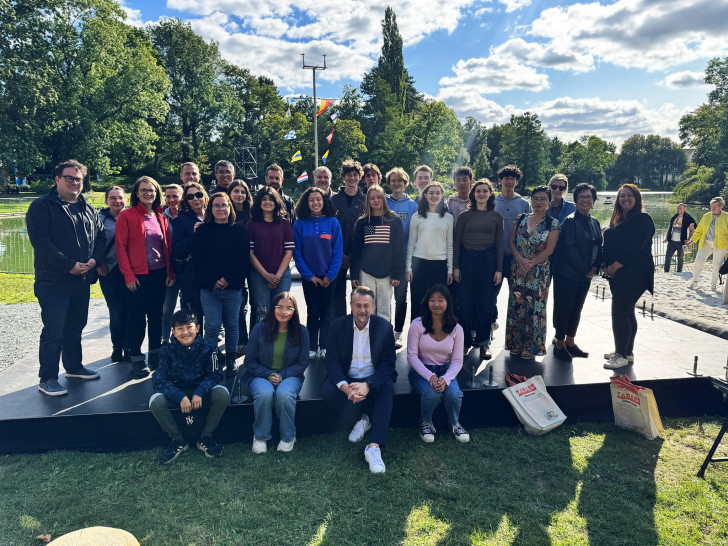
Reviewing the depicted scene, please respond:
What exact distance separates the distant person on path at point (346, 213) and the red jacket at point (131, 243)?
74.0 inches

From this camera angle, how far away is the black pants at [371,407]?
336 centimetres

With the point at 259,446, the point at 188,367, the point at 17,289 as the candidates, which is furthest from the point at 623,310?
the point at 17,289

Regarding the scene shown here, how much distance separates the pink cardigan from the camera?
374cm

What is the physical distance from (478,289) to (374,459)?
2.03 meters

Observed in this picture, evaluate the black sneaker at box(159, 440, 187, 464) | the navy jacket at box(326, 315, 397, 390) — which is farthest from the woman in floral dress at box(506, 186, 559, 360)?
the black sneaker at box(159, 440, 187, 464)

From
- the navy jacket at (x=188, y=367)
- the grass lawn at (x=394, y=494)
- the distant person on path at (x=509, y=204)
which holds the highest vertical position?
the distant person on path at (x=509, y=204)

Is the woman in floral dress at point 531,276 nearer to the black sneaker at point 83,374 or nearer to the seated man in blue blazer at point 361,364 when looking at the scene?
the seated man in blue blazer at point 361,364

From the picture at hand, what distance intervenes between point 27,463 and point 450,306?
11.4 ft

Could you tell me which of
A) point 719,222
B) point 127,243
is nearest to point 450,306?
point 127,243

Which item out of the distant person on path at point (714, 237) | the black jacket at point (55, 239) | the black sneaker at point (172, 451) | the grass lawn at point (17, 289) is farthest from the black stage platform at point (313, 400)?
the distant person on path at point (714, 237)

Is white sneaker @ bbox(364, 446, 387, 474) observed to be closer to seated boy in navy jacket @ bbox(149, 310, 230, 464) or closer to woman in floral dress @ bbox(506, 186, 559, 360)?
seated boy in navy jacket @ bbox(149, 310, 230, 464)

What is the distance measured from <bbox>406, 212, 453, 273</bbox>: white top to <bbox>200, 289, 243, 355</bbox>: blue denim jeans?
1854 millimetres

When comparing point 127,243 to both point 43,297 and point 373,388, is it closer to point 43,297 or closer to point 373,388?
point 43,297

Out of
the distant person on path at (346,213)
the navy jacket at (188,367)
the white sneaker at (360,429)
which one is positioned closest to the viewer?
the navy jacket at (188,367)
